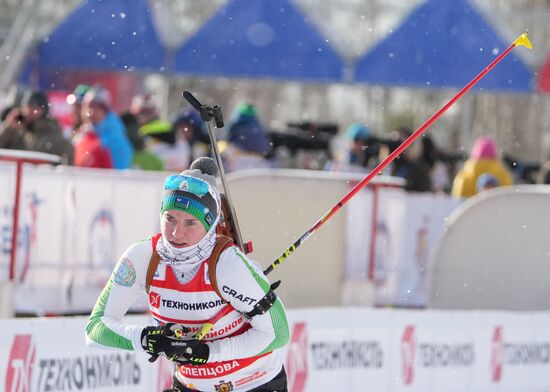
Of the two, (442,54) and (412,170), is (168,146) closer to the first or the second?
(412,170)

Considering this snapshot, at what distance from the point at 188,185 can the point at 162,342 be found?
0.61 metres

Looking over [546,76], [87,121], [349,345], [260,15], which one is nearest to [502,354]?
[349,345]

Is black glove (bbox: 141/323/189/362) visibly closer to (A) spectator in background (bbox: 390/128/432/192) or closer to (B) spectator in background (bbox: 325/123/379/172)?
(A) spectator in background (bbox: 390/128/432/192)

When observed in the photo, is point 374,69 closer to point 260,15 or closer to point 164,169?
point 260,15

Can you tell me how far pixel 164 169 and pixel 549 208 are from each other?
368cm

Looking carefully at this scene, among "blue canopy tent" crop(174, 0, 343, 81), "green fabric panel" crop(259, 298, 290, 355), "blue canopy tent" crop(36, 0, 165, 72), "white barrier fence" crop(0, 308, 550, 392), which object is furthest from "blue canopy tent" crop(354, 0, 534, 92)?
"green fabric panel" crop(259, 298, 290, 355)

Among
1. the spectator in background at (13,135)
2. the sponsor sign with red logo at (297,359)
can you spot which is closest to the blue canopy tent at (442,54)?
the spectator in background at (13,135)

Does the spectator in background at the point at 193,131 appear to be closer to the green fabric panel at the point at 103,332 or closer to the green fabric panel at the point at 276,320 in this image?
the green fabric panel at the point at 103,332

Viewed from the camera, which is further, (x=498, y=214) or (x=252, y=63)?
(x=252, y=63)

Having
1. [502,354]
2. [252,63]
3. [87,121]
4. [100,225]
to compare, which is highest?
[252,63]

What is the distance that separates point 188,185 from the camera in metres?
4.89

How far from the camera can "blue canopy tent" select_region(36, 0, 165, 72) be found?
1475cm

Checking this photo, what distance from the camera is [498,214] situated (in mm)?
10781

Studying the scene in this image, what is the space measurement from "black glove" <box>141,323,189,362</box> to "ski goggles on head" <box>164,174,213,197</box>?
19.9 inches
